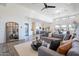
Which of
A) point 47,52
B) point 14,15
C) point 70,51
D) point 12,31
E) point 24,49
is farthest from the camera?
point 24,49

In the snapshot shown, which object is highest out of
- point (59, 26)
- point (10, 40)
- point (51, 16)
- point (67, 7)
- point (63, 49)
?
point (67, 7)

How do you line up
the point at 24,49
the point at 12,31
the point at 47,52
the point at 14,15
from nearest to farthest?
1. the point at 47,52
2. the point at 14,15
3. the point at 12,31
4. the point at 24,49

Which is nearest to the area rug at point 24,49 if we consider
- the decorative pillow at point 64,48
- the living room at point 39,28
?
the living room at point 39,28

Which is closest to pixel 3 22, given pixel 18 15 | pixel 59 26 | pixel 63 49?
pixel 18 15

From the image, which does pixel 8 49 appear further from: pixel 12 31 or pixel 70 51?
pixel 70 51

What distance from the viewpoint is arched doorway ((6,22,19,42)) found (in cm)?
252

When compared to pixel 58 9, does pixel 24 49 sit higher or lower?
lower

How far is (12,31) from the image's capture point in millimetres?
2604

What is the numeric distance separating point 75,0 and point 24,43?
1.70 metres

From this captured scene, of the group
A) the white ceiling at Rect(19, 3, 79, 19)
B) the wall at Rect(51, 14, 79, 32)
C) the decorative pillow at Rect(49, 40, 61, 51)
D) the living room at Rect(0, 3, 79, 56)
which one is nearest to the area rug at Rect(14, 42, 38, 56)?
the living room at Rect(0, 3, 79, 56)

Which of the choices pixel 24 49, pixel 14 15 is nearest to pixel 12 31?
pixel 14 15

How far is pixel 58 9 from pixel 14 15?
1.11 m

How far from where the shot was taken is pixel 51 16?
2496 mm

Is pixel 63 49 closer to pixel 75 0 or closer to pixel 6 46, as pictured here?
pixel 75 0
